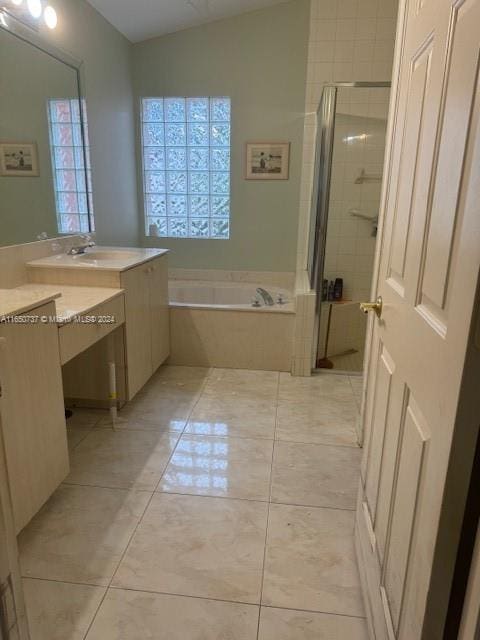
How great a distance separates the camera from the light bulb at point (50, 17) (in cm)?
238

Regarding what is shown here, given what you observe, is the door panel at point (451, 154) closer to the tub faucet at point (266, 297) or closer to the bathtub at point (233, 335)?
the bathtub at point (233, 335)

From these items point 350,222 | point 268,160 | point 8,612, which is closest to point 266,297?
point 350,222

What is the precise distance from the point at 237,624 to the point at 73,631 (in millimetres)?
466

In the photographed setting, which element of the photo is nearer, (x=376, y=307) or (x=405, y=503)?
(x=405, y=503)

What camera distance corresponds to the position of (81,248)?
8.98 ft

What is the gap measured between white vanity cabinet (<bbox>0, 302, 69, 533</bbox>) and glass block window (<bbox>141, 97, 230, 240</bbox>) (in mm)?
2608

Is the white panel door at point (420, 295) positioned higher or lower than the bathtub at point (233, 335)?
higher

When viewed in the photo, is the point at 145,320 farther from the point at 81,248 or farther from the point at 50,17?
the point at 50,17

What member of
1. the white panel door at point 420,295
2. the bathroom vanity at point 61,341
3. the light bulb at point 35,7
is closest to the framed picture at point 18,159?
the bathroom vanity at point 61,341

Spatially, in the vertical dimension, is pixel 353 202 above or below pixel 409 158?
below

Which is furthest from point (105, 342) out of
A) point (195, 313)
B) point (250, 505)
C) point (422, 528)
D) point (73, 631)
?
point (422, 528)

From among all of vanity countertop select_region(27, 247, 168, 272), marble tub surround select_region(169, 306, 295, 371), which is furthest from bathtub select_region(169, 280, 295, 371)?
vanity countertop select_region(27, 247, 168, 272)

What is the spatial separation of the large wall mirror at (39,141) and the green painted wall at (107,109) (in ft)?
0.58

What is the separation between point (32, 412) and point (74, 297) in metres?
0.75
